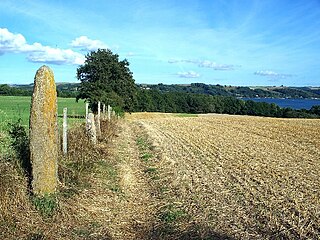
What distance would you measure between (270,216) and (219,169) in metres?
5.00

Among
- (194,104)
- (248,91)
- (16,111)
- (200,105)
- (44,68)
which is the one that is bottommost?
(200,105)

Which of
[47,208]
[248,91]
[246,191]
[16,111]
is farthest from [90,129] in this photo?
[248,91]

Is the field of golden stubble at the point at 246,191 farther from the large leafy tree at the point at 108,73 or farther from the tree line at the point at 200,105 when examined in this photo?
the tree line at the point at 200,105

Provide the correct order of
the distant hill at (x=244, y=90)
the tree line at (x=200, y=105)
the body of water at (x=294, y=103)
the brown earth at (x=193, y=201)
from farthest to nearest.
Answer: the distant hill at (x=244, y=90), the body of water at (x=294, y=103), the tree line at (x=200, y=105), the brown earth at (x=193, y=201)

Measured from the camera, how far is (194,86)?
504 feet

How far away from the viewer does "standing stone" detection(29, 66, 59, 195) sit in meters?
6.92

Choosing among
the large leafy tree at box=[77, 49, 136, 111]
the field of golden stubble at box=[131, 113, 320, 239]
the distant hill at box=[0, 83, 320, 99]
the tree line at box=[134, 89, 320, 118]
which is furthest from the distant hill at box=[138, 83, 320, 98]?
the field of golden stubble at box=[131, 113, 320, 239]

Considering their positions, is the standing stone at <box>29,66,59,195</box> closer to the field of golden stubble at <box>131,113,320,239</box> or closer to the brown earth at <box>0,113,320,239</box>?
the brown earth at <box>0,113,320,239</box>

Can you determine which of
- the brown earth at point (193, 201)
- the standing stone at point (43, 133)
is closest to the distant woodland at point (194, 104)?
the brown earth at point (193, 201)

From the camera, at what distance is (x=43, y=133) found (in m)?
6.93

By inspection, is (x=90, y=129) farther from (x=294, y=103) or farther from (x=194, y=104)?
(x=294, y=103)

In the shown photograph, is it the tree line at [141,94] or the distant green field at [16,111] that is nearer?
the distant green field at [16,111]

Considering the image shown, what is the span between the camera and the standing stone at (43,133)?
6.92 m

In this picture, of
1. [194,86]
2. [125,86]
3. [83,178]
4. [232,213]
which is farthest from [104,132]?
[194,86]
